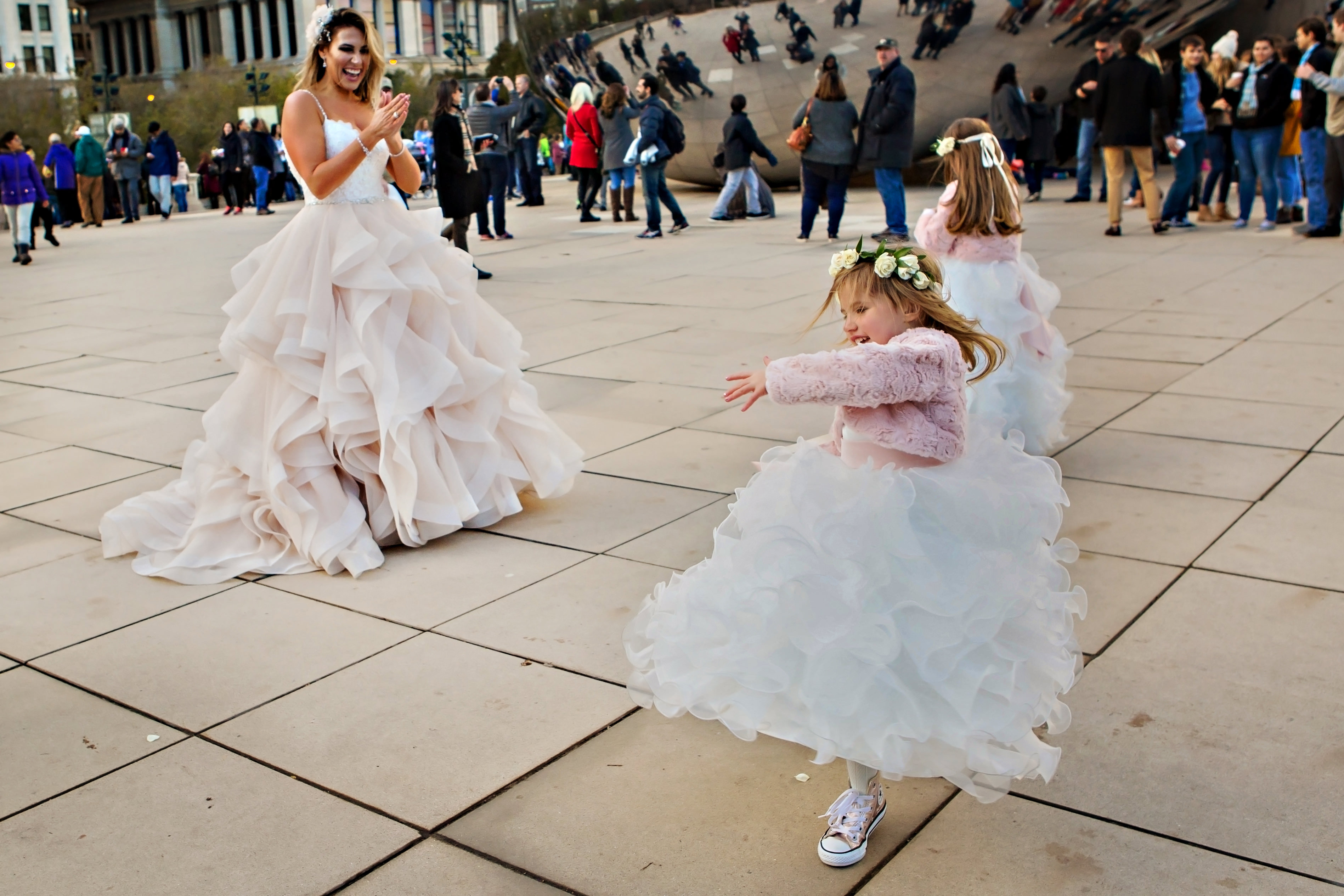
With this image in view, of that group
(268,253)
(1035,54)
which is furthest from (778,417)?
(1035,54)

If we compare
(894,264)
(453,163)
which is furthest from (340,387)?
(453,163)

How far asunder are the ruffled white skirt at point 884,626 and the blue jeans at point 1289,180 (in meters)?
12.4

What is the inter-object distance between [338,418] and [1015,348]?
10.1 feet

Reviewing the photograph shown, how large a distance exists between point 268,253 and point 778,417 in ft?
9.62

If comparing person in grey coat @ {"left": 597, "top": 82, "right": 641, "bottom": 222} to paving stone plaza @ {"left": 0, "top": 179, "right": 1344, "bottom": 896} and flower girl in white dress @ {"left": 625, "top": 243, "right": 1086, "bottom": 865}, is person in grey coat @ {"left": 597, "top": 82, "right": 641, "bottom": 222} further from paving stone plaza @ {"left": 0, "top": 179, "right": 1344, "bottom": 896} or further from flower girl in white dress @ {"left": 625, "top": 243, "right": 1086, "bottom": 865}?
flower girl in white dress @ {"left": 625, "top": 243, "right": 1086, "bottom": 865}

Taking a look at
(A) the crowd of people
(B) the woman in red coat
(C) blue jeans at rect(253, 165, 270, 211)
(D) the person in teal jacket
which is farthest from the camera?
(C) blue jeans at rect(253, 165, 270, 211)

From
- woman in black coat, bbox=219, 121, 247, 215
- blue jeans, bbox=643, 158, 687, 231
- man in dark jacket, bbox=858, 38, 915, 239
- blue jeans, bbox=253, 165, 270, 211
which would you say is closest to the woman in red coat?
blue jeans, bbox=643, 158, 687, 231

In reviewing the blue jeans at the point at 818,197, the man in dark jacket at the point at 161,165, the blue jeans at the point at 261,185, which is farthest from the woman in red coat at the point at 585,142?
the man in dark jacket at the point at 161,165

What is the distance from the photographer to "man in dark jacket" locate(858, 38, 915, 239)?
1338 centimetres

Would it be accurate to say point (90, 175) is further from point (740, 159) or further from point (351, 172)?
point (351, 172)

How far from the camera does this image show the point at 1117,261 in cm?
1190

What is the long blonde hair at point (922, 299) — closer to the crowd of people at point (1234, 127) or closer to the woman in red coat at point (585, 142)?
the crowd of people at point (1234, 127)

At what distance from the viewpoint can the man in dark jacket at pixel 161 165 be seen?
2377 cm

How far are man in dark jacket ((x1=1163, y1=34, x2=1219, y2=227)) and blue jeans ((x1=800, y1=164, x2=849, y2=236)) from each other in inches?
140
